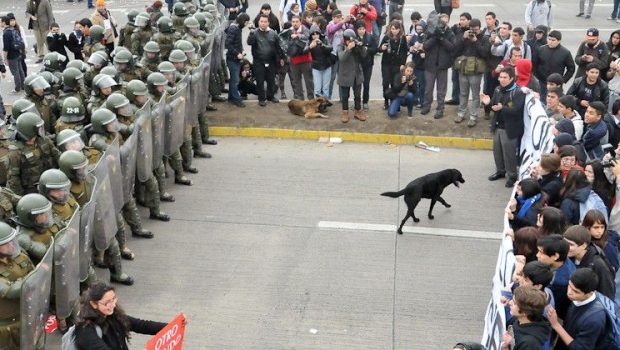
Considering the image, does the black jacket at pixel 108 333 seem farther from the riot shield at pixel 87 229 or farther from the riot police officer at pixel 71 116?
the riot police officer at pixel 71 116

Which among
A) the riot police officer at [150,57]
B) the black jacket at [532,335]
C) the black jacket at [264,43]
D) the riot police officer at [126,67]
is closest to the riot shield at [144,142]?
the riot police officer at [126,67]

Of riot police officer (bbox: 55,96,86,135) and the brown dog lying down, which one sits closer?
riot police officer (bbox: 55,96,86,135)

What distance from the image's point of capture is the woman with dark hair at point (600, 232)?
688cm

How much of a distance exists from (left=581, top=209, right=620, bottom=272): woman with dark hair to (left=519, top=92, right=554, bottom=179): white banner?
7.39 feet

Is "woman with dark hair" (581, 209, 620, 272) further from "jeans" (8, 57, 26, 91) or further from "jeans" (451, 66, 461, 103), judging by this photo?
"jeans" (8, 57, 26, 91)

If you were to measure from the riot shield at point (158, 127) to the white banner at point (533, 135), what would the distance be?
4.41 meters

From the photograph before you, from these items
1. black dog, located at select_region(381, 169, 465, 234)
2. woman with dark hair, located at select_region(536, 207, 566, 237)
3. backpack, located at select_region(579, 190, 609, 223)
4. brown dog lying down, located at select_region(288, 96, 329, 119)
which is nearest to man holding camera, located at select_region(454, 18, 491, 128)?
brown dog lying down, located at select_region(288, 96, 329, 119)

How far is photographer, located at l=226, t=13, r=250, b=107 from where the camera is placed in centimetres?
1374

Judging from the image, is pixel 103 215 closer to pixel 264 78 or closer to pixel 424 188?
pixel 424 188

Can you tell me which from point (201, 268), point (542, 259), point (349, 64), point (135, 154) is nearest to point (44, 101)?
point (135, 154)

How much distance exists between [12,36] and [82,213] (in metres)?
8.65

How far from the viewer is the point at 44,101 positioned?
1041 centimetres

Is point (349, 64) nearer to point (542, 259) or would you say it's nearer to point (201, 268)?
point (201, 268)

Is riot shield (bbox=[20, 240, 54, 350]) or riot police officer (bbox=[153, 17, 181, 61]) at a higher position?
riot police officer (bbox=[153, 17, 181, 61])
